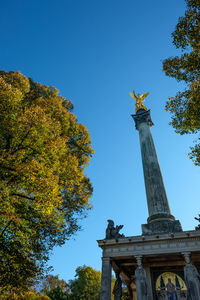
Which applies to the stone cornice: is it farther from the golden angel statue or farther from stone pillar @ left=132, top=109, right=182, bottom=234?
the golden angel statue

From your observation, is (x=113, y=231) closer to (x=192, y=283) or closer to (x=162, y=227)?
(x=162, y=227)

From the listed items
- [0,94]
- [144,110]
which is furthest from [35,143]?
[144,110]

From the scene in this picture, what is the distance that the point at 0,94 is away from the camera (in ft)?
39.3

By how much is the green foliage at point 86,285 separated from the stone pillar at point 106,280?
26.0m

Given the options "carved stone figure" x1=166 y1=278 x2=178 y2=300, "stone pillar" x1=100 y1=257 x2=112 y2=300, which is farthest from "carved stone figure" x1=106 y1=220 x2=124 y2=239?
"carved stone figure" x1=166 y1=278 x2=178 y2=300

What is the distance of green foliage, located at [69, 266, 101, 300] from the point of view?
34.6 metres

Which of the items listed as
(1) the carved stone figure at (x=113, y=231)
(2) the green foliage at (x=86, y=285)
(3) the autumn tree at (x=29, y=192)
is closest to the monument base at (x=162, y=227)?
(1) the carved stone figure at (x=113, y=231)

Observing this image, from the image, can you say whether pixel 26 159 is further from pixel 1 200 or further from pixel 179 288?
pixel 179 288

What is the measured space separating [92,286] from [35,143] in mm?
34770

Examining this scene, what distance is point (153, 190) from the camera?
17234 millimetres

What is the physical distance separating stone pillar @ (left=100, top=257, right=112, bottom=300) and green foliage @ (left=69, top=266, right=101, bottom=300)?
1025 inches

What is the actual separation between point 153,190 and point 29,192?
10657mm

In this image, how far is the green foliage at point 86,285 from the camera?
3459cm

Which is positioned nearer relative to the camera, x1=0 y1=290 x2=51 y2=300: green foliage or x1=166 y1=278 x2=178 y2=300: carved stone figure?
x1=166 y1=278 x2=178 y2=300: carved stone figure
